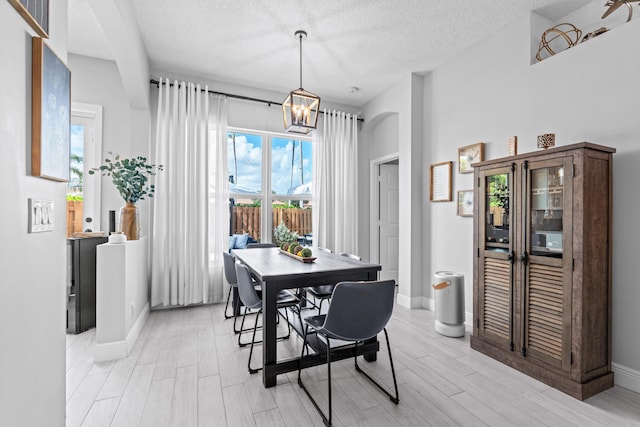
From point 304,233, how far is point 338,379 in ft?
8.99

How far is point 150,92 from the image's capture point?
387 cm

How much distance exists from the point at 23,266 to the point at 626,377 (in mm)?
3591

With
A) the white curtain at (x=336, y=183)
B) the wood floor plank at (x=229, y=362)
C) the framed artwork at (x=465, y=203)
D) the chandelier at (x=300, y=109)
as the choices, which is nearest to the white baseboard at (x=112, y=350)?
the wood floor plank at (x=229, y=362)

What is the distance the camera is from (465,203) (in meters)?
3.43

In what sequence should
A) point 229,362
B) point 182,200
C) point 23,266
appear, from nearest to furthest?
1. point 23,266
2. point 229,362
3. point 182,200

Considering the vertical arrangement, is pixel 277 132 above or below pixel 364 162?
above

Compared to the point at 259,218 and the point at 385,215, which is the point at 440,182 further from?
the point at 259,218

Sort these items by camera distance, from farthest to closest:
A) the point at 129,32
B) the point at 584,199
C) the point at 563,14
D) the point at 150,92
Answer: the point at 150,92 → the point at 563,14 → the point at 129,32 → the point at 584,199

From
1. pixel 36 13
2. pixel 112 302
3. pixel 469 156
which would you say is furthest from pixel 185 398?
pixel 469 156

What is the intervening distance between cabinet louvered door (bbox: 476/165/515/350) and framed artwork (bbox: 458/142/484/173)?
0.57m

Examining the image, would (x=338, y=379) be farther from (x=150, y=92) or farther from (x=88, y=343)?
(x=150, y=92)

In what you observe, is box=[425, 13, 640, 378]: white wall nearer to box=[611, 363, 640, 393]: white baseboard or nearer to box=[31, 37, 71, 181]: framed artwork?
box=[611, 363, 640, 393]: white baseboard

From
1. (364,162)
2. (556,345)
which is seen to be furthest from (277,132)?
(556,345)

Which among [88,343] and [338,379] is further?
[88,343]
